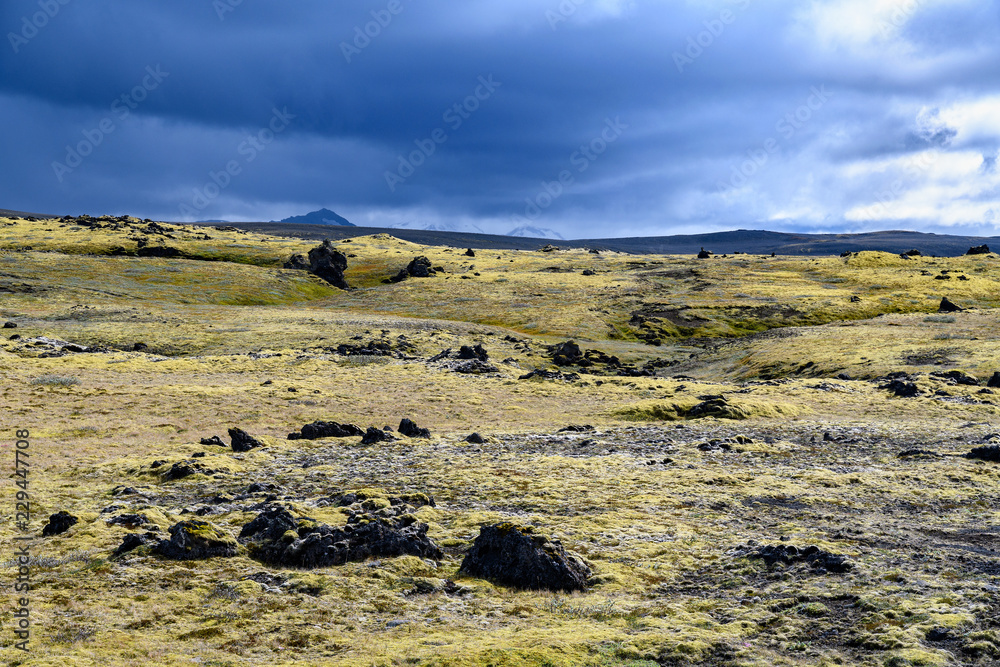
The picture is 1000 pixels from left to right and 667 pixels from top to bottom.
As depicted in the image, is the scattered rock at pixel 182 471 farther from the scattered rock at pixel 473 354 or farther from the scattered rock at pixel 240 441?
the scattered rock at pixel 473 354

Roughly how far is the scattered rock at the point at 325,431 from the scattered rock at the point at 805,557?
23.0 meters

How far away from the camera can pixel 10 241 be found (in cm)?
16200

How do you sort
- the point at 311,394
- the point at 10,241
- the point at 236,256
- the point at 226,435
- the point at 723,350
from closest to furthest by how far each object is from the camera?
the point at 226,435 → the point at 311,394 → the point at 723,350 → the point at 10,241 → the point at 236,256

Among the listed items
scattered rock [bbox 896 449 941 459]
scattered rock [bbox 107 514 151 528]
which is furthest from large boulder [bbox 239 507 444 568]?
scattered rock [bbox 896 449 941 459]

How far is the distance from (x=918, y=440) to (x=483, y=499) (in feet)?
79.6

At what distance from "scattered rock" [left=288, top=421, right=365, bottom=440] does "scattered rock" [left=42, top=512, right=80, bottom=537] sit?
50.4 feet

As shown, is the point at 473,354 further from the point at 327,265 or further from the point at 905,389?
the point at 327,265

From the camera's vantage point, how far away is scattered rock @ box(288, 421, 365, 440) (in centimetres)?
3508

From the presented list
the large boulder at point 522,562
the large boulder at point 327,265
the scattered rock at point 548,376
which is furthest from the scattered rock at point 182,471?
the large boulder at point 327,265

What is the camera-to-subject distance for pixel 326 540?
18.1m

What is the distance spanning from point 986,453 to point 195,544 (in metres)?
31.5

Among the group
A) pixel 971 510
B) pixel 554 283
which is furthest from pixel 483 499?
pixel 554 283

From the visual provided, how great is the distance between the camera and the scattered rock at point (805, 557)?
16.9 m

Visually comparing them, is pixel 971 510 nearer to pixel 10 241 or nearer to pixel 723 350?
pixel 723 350
